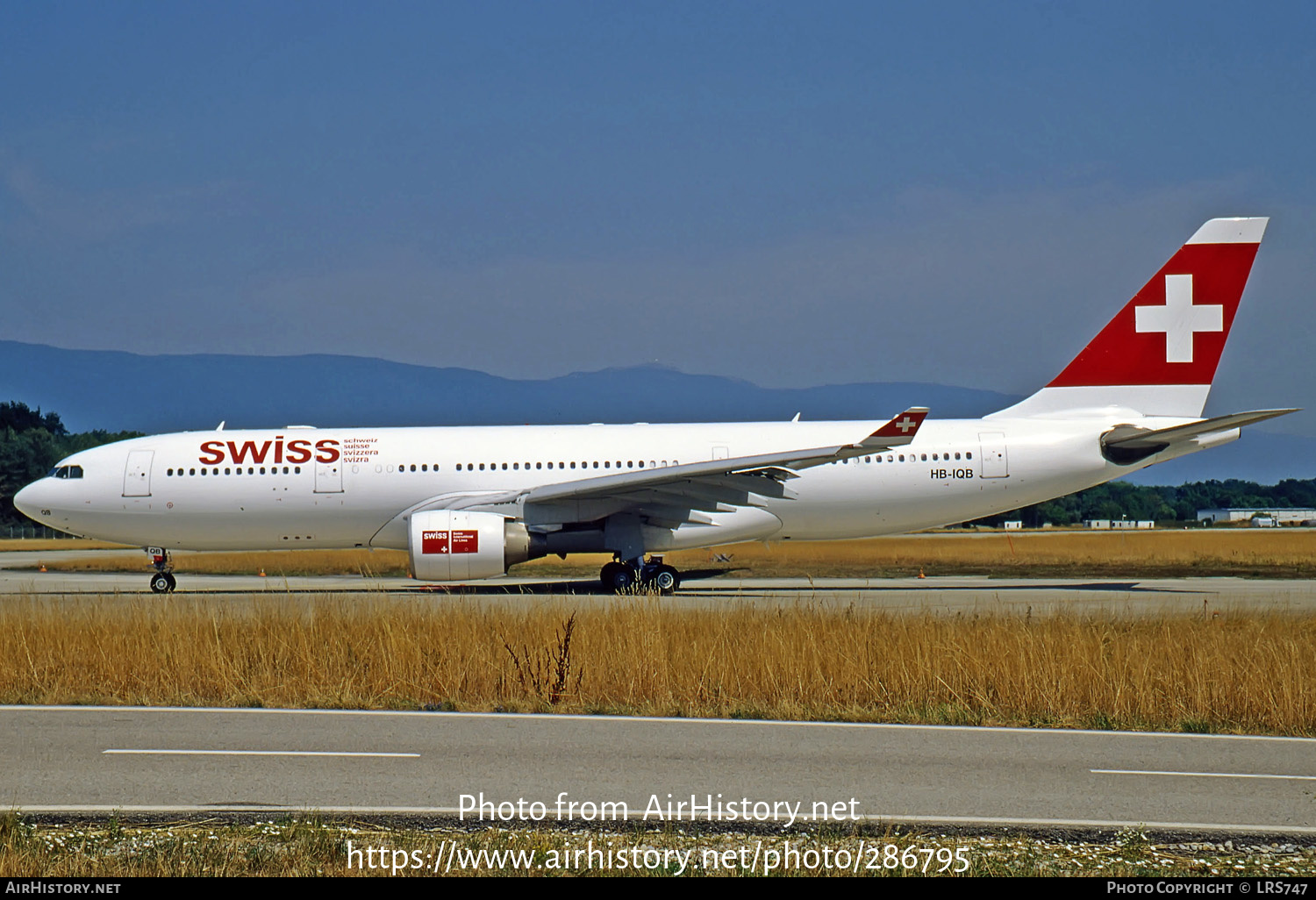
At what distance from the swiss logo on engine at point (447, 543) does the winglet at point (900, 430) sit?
6617mm


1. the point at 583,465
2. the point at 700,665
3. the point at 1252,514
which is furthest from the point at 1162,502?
the point at 700,665

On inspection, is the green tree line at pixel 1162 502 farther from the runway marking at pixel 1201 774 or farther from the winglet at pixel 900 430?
the runway marking at pixel 1201 774

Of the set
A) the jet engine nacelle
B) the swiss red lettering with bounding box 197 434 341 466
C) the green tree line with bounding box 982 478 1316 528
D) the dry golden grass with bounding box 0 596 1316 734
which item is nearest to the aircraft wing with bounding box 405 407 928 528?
the jet engine nacelle

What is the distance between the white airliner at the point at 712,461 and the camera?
21.8 metres

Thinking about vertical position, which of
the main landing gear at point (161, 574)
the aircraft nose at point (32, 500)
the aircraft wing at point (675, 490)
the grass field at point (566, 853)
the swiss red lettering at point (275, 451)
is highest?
the swiss red lettering at point (275, 451)

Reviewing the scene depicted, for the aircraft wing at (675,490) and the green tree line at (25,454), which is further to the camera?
the green tree line at (25,454)

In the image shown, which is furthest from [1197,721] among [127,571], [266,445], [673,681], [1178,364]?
[127,571]

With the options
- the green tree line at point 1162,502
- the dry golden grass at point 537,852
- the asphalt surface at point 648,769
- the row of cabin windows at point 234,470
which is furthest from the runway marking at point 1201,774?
the green tree line at point 1162,502

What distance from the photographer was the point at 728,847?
214 inches

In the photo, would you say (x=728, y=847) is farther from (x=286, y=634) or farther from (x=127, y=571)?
(x=127, y=571)

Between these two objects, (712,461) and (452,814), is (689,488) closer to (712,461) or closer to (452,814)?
(712,461)

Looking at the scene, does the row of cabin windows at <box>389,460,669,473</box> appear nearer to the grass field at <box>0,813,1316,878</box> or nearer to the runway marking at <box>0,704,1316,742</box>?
the runway marking at <box>0,704,1316,742</box>

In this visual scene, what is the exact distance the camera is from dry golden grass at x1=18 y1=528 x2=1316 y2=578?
27.7 m

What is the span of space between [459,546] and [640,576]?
10.9 ft
